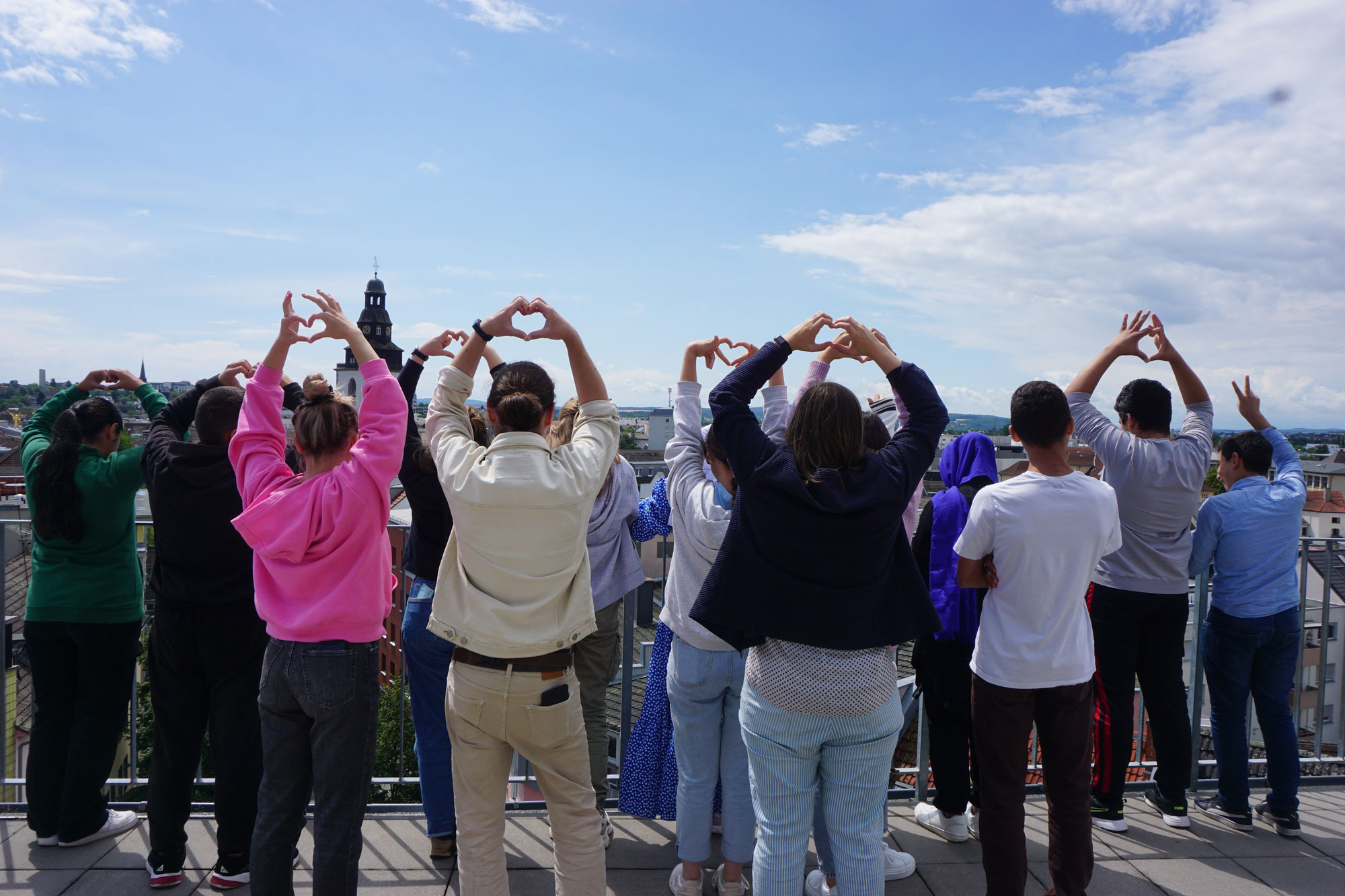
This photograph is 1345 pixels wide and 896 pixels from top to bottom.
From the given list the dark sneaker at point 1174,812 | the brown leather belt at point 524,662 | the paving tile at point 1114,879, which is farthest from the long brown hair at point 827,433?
the dark sneaker at point 1174,812

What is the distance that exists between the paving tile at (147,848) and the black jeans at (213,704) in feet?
0.60

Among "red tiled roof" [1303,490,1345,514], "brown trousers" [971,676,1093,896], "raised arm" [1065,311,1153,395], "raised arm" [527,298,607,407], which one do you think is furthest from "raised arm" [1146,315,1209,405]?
"red tiled roof" [1303,490,1345,514]

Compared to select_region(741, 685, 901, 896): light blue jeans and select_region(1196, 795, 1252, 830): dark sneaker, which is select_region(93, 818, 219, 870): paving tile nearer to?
select_region(741, 685, 901, 896): light blue jeans

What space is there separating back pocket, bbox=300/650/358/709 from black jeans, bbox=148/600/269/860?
2.04ft

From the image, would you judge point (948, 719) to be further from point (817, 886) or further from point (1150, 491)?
point (1150, 491)

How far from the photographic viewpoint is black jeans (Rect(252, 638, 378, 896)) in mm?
2498

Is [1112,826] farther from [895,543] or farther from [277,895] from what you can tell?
[277,895]

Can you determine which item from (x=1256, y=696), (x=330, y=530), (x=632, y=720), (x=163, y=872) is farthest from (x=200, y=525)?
(x=1256, y=696)

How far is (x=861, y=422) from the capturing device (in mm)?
2352

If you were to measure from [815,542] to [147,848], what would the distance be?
2.92 m

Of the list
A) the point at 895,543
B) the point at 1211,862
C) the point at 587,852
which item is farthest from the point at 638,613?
→ the point at 1211,862

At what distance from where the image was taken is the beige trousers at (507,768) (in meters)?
2.35

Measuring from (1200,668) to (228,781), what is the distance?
→ 414 cm

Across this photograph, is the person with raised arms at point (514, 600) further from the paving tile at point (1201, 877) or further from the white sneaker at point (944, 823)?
the paving tile at point (1201, 877)
